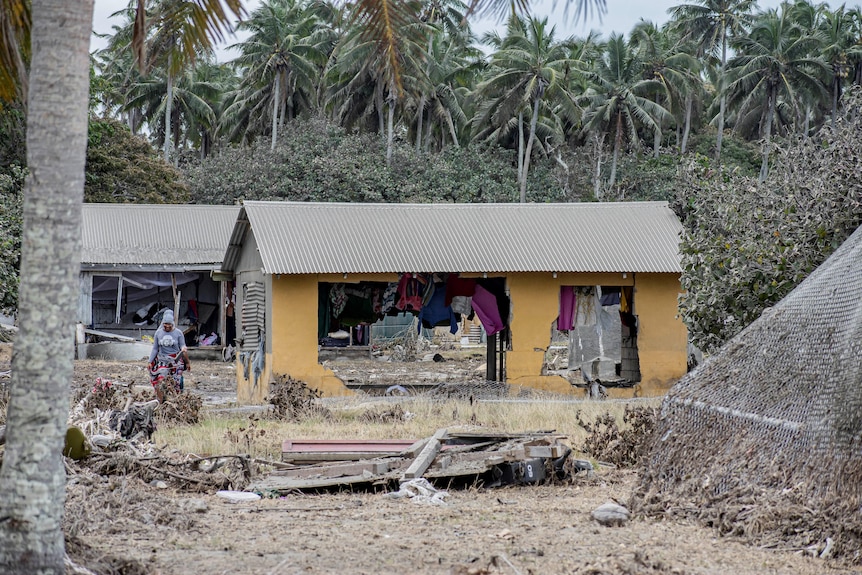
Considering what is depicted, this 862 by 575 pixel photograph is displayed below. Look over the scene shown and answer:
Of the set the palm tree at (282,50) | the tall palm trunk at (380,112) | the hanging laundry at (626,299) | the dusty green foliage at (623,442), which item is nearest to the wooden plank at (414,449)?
the dusty green foliage at (623,442)

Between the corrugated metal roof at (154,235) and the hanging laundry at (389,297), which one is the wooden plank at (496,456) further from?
the corrugated metal roof at (154,235)

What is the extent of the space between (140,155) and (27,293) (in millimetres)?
35289

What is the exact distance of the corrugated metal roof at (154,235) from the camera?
100 ft

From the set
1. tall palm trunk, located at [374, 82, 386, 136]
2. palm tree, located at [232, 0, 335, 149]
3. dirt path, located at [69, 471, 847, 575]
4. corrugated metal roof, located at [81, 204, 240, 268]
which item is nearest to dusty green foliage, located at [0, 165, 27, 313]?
corrugated metal roof, located at [81, 204, 240, 268]

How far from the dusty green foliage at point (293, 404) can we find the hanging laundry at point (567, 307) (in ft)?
20.1

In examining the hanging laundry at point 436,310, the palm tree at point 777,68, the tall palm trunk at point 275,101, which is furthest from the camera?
the palm tree at point 777,68

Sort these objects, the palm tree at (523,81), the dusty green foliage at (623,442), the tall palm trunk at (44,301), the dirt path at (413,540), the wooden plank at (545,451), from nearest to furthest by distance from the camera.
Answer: the tall palm trunk at (44,301) < the dirt path at (413,540) < the wooden plank at (545,451) < the dusty green foliage at (623,442) < the palm tree at (523,81)

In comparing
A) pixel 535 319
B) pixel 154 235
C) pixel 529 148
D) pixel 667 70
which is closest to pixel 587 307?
pixel 535 319

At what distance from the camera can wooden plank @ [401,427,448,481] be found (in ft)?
A: 32.3

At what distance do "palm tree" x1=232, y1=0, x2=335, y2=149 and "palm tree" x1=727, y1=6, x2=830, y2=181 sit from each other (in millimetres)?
20109

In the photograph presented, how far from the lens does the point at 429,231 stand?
2042 cm

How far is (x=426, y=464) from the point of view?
33.2 ft

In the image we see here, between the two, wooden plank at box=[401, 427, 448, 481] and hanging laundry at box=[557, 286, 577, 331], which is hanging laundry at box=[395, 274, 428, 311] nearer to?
hanging laundry at box=[557, 286, 577, 331]

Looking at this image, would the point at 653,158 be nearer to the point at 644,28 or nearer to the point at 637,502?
the point at 644,28
